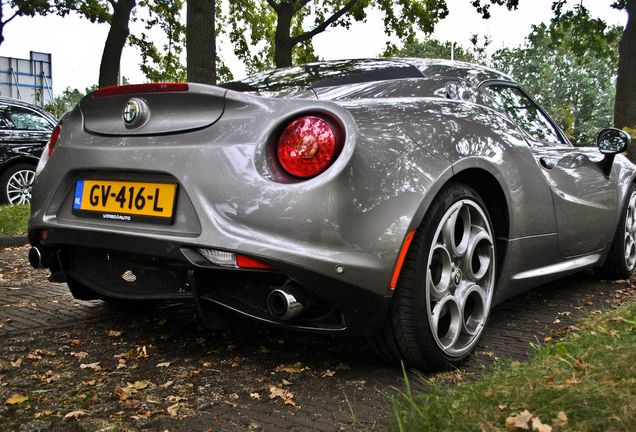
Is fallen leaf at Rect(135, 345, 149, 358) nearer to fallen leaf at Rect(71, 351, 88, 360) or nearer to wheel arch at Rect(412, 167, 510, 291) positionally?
fallen leaf at Rect(71, 351, 88, 360)

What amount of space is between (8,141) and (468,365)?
7955 millimetres

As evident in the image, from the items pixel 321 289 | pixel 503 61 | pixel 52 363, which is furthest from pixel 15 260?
pixel 503 61

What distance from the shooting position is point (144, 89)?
2949 mm

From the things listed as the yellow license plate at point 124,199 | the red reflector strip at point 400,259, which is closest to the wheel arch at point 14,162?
the yellow license plate at point 124,199

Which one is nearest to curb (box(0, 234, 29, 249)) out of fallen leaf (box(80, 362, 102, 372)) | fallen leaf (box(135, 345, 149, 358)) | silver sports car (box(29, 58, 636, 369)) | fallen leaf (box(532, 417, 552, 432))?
silver sports car (box(29, 58, 636, 369))

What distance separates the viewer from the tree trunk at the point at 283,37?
14.3 meters

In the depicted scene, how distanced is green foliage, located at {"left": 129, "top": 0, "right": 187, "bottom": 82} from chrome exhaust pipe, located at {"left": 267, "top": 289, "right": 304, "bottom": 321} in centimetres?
1848

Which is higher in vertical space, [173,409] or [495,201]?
[495,201]

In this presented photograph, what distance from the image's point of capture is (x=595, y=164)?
4.48m

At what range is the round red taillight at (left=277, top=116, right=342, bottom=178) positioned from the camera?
254 centimetres

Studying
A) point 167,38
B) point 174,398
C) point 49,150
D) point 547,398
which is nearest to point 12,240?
point 49,150

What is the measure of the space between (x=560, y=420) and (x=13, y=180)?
352 inches

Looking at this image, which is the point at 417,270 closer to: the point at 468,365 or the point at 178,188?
the point at 468,365

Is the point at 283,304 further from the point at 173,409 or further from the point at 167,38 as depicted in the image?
the point at 167,38
